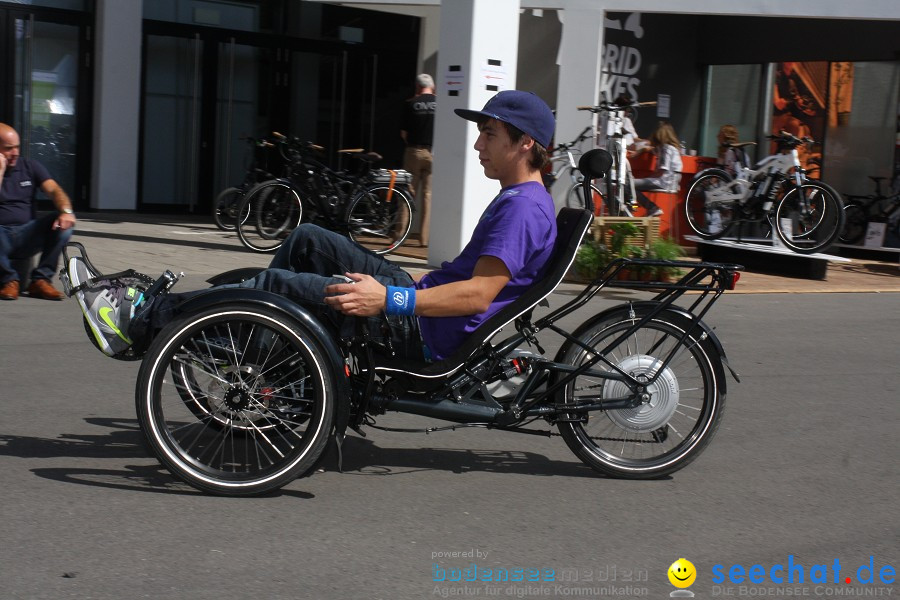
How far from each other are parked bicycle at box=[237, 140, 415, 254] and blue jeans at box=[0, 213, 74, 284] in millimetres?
3492

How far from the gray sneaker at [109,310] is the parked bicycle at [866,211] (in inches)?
520

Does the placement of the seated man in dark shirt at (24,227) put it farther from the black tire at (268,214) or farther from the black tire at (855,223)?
the black tire at (855,223)

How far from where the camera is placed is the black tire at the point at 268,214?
11797 millimetres

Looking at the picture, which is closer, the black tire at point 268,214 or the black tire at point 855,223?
the black tire at point 268,214

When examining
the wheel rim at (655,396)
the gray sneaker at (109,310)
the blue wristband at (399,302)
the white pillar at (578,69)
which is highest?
the white pillar at (578,69)

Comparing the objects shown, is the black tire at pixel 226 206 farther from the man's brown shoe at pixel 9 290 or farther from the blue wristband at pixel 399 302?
the blue wristband at pixel 399 302

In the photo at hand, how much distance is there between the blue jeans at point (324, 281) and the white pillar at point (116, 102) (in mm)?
11739

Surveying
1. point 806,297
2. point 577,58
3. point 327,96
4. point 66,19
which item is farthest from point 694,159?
point 66,19

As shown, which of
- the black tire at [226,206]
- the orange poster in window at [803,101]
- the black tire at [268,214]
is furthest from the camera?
the orange poster in window at [803,101]

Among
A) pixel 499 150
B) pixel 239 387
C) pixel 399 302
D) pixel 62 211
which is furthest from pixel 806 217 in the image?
pixel 239 387

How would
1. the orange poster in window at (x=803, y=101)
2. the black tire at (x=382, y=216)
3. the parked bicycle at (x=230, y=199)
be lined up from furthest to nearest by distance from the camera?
the orange poster in window at (x=803, y=101) → the parked bicycle at (x=230, y=199) → the black tire at (x=382, y=216)

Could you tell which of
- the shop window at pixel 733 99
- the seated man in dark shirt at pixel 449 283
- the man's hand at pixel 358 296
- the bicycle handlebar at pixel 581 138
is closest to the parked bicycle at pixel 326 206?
the bicycle handlebar at pixel 581 138

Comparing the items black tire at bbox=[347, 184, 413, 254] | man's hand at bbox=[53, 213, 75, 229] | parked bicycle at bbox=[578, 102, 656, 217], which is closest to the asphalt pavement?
man's hand at bbox=[53, 213, 75, 229]

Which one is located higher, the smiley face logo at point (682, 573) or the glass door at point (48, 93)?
the glass door at point (48, 93)
